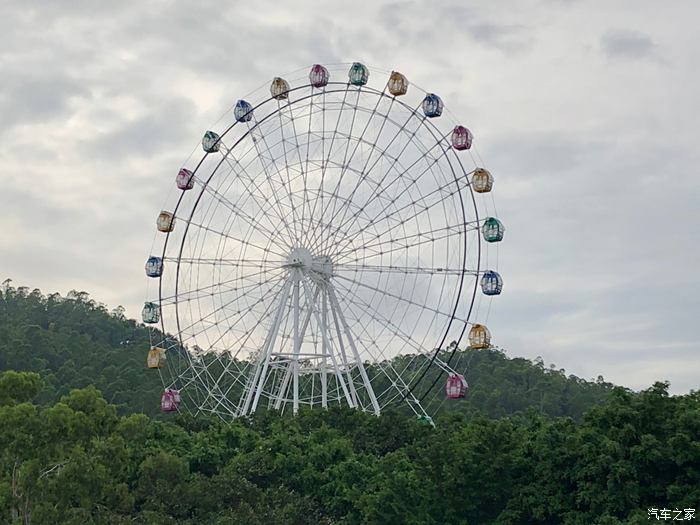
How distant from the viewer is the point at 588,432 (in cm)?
3344

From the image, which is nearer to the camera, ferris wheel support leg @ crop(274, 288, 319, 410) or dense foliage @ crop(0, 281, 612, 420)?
ferris wheel support leg @ crop(274, 288, 319, 410)

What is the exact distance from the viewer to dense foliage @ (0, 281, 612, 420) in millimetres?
100625

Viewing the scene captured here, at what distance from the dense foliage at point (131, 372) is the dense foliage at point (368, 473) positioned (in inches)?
1949

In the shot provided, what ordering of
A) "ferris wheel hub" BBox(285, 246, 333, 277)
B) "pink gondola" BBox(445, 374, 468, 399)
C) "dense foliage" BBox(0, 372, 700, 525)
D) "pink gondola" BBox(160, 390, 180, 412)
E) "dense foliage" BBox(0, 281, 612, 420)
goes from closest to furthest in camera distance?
"dense foliage" BBox(0, 372, 700, 525), "pink gondola" BBox(445, 374, 468, 399), "ferris wheel hub" BBox(285, 246, 333, 277), "pink gondola" BBox(160, 390, 180, 412), "dense foliage" BBox(0, 281, 612, 420)

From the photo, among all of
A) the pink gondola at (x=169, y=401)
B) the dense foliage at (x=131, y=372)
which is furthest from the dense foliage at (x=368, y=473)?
the dense foliage at (x=131, y=372)

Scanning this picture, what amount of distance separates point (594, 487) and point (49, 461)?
16.9m

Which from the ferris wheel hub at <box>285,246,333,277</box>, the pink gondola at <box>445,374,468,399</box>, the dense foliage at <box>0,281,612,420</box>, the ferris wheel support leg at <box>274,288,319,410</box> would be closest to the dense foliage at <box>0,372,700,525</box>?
the pink gondola at <box>445,374,468,399</box>

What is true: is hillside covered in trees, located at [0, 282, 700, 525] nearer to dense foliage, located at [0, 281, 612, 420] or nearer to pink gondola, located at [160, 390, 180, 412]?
pink gondola, located at [160, 390, 180, 412]

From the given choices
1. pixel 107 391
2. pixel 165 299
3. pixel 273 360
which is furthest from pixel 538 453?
pixel 107 391

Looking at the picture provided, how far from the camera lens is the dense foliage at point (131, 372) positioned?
101 meters

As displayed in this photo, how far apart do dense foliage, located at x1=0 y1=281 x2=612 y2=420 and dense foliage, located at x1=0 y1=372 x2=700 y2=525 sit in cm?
4949

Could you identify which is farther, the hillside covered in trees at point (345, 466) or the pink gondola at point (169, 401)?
the pink gondola at point (169, 401)

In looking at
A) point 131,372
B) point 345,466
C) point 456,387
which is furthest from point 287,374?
point 131,372

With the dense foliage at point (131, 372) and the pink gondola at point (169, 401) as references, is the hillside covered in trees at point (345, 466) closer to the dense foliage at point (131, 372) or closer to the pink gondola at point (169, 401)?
the pink gondola at point (169, 401)
